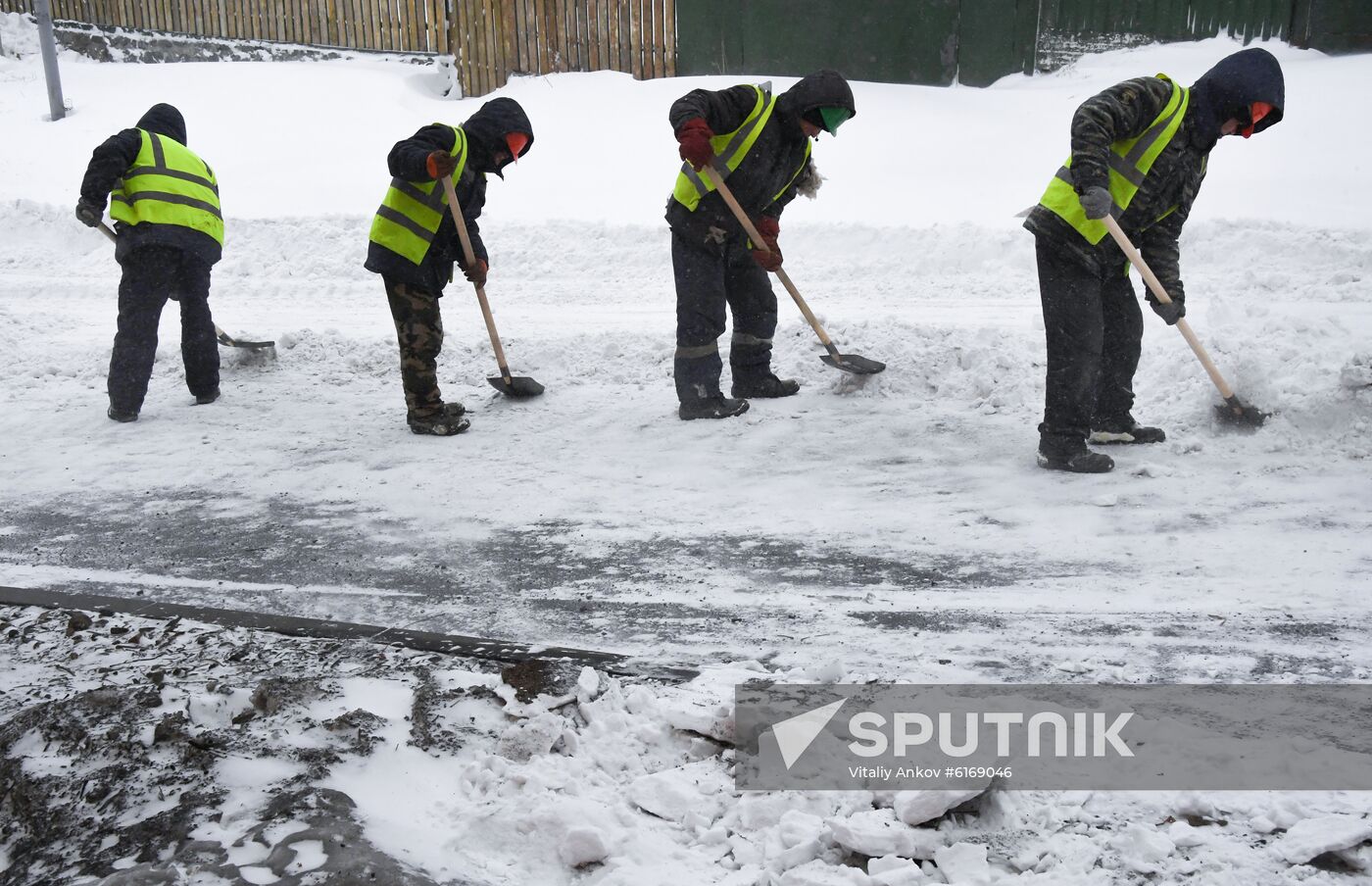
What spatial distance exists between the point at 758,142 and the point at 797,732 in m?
3.39


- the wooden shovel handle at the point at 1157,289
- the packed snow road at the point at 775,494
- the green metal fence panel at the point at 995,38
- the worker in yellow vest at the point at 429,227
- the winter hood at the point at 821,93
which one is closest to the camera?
the packed snow road at the point at 775,494

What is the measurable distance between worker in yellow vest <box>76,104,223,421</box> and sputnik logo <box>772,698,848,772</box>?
4475 mm

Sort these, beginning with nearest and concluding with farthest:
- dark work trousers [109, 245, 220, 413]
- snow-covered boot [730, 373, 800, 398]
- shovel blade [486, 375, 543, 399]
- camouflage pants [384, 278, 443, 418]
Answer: camouflage pants [384, 278, 443, 418]
dark work trousers [109, 245, 220, 413]
snow-covered boot [730, 373, 800, 398]
shovel blade [486, 375, 543, 399]

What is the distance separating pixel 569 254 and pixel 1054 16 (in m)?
6.68

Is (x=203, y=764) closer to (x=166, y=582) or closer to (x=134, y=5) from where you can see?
(x=166, y=582)

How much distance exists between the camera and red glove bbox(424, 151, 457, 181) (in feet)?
16.0

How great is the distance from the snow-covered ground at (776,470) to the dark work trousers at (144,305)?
23cm

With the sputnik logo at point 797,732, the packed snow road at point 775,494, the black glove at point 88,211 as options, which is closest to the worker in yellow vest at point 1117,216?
the packed snow road at point 775,494

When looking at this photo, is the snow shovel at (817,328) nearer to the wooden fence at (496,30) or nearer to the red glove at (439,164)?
the red glove at (439,164)

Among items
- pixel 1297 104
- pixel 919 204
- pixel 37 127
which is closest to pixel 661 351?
pixel 919 204

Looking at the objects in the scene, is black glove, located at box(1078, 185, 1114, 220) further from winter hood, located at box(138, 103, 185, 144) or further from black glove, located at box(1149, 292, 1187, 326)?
winter hood, located at box(138, 103, 185, 144)

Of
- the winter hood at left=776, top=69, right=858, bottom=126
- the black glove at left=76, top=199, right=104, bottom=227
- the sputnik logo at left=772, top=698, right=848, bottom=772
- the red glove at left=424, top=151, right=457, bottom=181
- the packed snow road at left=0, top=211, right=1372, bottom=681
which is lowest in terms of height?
the packed snow road at left=0, top=211, right=1372, bottom=681

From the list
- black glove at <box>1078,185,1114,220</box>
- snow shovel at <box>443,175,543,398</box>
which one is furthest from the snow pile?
snow shovel at <box>443,175,543,398</box>

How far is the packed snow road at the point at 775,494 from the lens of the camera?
10.3 feet
